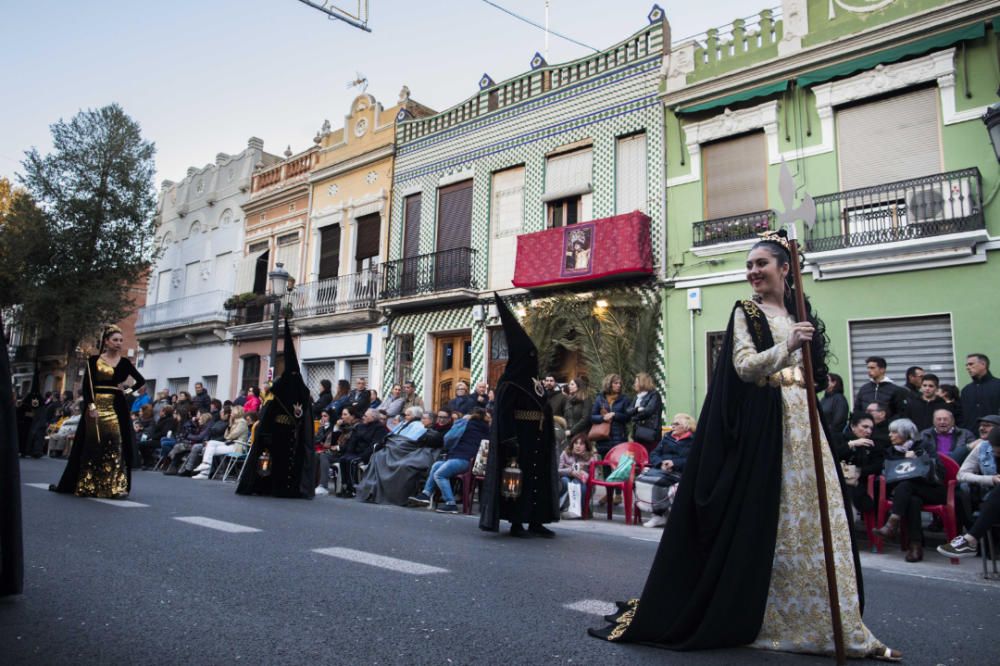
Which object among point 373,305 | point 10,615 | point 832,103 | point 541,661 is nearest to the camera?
point 541,661

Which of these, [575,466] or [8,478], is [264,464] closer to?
[575,466]

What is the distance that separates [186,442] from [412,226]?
8.21 metres

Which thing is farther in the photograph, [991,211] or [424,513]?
[991,211]

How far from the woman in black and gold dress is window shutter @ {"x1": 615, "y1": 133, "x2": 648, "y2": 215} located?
425 inches

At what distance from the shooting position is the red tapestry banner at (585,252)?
51.8 feet

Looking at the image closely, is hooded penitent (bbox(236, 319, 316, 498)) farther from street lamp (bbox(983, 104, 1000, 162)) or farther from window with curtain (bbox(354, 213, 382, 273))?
window with curtain (bbox(354, 213, 382, 273))

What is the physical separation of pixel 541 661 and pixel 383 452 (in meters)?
9.43

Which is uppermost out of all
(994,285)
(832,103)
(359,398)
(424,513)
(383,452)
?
(832,103)

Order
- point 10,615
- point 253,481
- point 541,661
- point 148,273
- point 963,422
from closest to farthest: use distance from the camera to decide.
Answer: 1. point 541,661
2. point 10,615
3. point 963,422
4. point 253,481
5. point 148,273

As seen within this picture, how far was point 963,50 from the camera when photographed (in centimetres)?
1271

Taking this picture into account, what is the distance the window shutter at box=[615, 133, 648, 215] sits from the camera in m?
16.6

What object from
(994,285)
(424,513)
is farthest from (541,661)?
(994,285)

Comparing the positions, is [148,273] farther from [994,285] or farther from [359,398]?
[994,285]

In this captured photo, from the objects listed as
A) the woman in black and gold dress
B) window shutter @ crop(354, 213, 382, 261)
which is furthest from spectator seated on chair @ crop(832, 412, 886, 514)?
window shutter @ crop(354, 213, 382, 261)
